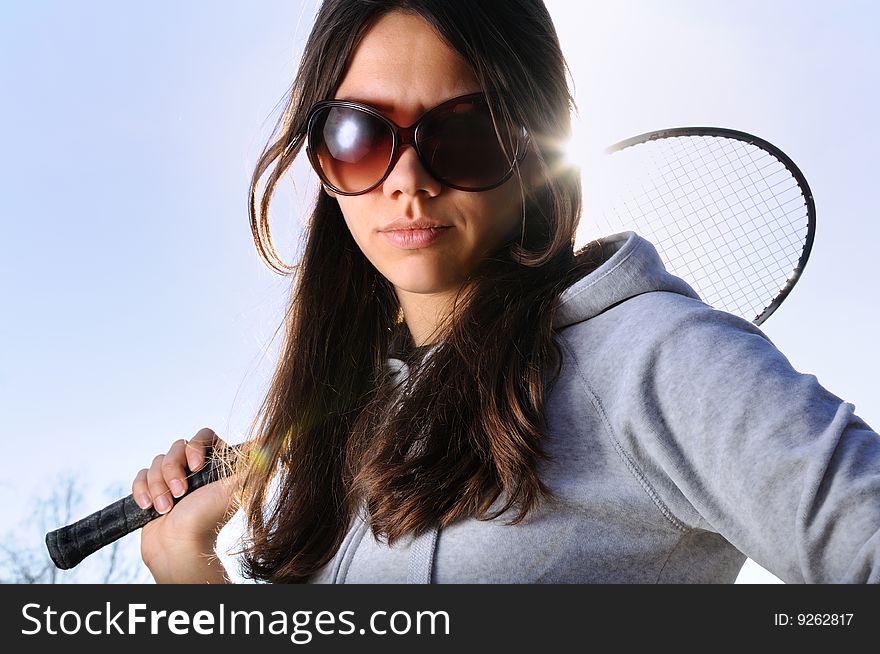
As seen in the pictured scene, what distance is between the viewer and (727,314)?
3.49ft

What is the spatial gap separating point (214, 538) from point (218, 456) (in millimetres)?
195

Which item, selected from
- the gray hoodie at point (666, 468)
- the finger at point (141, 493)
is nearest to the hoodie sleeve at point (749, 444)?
the gray hoodie at point (666, 468)

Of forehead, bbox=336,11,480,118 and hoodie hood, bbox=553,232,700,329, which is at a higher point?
forehead, bbox=336,11,480,118

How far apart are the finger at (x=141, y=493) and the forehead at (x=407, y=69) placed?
101 cm

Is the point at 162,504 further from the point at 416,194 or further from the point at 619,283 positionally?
the point at 619,283

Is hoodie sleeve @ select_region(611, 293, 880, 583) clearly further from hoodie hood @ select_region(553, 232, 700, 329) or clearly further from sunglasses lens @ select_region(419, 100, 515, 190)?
sunglasses lens @ select_region(419, 100, 515, 190)

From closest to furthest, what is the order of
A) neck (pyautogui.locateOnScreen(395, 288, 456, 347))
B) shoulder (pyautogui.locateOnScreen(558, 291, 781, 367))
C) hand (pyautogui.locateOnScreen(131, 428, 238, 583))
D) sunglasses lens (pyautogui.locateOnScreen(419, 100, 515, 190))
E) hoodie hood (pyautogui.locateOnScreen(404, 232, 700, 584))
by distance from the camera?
shoulder (pyautogui.locateOnScreen(558, 291, 781, 367)) < hoodie hood (pyautogui.locateOnScreen(404, 232, 700, 584)) < sunglasses lens (pyautogui.locateOnScreen(419, 100, 515, 190)) < neck (pyautogui.locateOnScreen(395, 288, 456, 347)) < hand (pyautogui.locateOnScreen(131, 428, 238, 583))

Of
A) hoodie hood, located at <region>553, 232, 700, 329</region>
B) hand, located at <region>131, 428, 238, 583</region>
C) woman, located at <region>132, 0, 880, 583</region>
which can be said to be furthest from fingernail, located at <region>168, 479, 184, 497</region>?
hoodie hood, located at <region>553, 232, 700, 329</region>

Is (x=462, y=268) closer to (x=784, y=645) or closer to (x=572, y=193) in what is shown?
(x=572, y=193)

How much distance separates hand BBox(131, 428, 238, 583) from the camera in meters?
1.85

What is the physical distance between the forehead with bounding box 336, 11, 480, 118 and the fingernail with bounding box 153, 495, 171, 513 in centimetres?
100

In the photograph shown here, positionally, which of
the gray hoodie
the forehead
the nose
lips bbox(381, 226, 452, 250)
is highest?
the forehead

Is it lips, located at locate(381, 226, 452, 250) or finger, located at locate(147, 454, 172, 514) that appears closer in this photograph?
lips, located at locate(381, 226, 452, 250)

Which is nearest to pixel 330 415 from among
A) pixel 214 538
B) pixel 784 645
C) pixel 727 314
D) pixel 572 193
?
pixel 214 538
